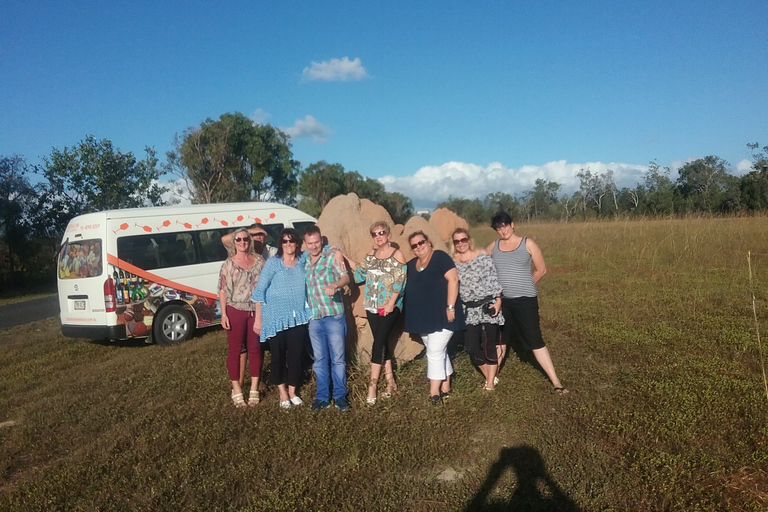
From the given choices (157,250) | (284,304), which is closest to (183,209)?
(157,250)

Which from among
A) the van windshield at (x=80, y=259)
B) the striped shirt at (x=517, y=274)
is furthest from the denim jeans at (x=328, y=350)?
the van windshield at (x=80, y=259)

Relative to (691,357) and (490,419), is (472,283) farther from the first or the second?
(691,357)

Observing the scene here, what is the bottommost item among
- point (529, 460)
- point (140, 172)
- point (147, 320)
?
point (529, 460)

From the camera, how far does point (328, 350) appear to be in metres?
5.38

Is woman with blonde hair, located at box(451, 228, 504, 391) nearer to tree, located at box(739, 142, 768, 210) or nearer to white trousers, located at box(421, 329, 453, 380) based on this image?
white trousers, located at box(421, 329, 453, 380)

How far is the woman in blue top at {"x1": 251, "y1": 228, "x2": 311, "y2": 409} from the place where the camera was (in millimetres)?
5242

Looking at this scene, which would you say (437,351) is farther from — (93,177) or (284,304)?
(93,177)

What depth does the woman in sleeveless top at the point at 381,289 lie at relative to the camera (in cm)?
522

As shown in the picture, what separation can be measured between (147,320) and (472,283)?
5783 millimetres

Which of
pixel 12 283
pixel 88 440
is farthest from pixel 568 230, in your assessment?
pixel 12 283

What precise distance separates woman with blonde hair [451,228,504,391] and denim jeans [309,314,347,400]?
1.23 metres

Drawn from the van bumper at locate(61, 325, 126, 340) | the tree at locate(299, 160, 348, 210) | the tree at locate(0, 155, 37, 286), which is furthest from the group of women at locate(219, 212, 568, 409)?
the tree at locate(299, 160, 348, 210)

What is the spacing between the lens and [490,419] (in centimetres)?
490

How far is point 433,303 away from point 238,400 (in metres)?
2.18
